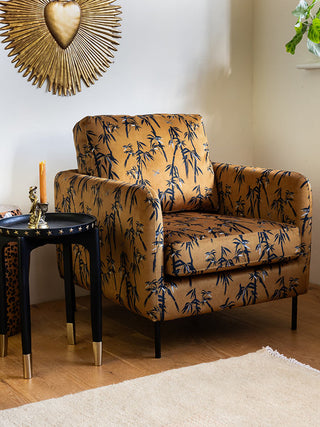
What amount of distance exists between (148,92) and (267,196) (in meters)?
0.94

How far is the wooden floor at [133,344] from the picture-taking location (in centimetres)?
219

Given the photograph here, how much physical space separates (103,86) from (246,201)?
0.92 meters

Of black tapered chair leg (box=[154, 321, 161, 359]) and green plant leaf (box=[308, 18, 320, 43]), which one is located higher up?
green plant leaf (box=[308, 18, 320, 43])

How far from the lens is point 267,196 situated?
271 centimetres

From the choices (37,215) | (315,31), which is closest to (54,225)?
(37,215)

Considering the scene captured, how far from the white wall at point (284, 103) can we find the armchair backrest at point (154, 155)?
26.4 inches

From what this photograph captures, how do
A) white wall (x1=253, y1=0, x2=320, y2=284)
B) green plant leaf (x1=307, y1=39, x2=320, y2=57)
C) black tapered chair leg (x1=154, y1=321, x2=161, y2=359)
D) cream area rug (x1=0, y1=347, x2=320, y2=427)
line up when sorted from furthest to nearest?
A: white wall (x1=253, y1=0, x2=320, y2=284) → green plant leaf (x1=307, y1=39, x2=320, y2=57) → black tapered chair leg (x1=154, y1=321, x2=161, y2=359) → cream area rug (x1=0, y1=347, x2=320, y2=427)

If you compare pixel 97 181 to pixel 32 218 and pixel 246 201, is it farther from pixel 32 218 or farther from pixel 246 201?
pixel 246 201

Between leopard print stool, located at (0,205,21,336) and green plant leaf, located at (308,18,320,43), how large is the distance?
1502 mm

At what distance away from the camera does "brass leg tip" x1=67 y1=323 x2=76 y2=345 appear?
8.28ft

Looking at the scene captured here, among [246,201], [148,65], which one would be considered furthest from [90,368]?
[148,65]

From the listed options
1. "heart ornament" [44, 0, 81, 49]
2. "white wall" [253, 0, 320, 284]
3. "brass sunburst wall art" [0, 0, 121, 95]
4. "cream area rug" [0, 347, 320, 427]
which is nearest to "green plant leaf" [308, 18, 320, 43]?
"white wall" [253, 0, 320, 284]

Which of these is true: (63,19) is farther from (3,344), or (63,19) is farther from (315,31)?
(3,344)

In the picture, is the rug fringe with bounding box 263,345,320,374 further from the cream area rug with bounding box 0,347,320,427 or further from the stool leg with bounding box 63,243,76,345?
the stool leg with bounding box 63,243,76,345
